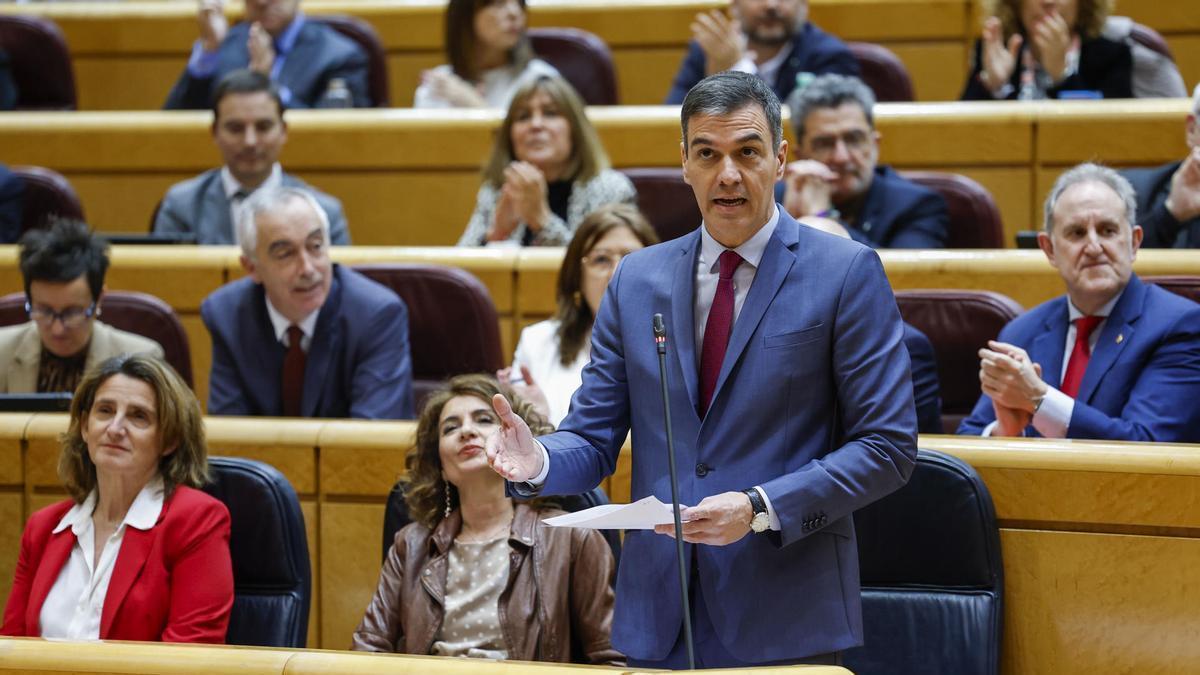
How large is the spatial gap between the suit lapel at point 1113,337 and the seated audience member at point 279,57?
69.8 inches

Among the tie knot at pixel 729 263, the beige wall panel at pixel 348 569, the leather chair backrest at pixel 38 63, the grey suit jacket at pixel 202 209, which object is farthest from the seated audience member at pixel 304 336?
the leather chair backrest at pixel 38 63

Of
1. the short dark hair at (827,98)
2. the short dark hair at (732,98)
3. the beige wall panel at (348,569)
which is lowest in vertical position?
the beige wall panel at (348,569)

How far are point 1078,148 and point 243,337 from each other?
1403 millimetres

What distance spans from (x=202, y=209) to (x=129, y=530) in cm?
117

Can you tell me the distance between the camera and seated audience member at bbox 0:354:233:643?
5.16 ft

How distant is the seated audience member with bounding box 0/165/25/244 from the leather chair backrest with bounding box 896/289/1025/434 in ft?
5.23

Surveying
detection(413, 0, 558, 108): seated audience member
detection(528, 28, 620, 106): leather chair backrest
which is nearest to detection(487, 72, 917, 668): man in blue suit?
detection(413, 0, 558, 108): seated audience member

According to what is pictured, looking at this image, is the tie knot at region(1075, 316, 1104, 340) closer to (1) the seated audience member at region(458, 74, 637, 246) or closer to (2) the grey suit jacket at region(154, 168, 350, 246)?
(1) the seated audience member at region(458, 74, 637, 246)

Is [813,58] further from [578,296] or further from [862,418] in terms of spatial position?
[862,418]

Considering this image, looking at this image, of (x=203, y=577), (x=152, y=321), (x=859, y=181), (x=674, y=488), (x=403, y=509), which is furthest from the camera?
(x=859, y=181)

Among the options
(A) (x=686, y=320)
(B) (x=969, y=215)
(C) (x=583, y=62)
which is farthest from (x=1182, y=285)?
(C) (x=583, y=62)

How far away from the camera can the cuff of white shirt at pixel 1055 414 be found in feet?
5.32

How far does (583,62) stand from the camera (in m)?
3.11

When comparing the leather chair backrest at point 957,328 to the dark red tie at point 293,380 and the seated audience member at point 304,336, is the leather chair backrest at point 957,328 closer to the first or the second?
the seated audience member at point 304,336
